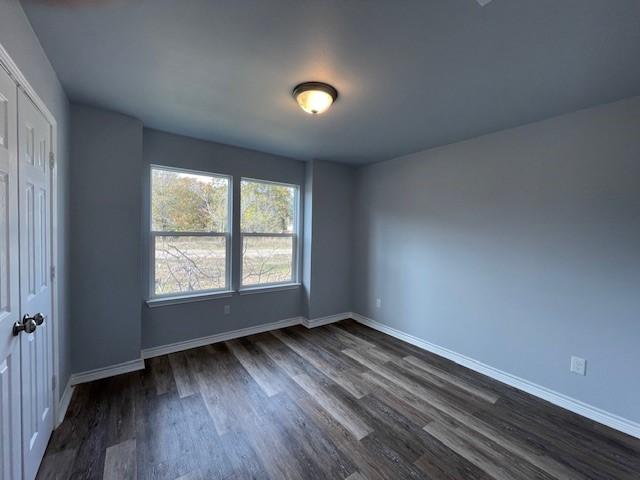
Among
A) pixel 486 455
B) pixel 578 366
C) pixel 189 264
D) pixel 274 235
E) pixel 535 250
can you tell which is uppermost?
pixel 274 235

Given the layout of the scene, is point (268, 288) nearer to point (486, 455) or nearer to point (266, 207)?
point (266, 207)

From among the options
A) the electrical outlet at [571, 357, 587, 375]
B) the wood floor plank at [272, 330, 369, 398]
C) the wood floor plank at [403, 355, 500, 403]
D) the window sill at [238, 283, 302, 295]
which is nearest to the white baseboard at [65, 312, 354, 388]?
the wood floor plank at [272, 330, 369, 398]

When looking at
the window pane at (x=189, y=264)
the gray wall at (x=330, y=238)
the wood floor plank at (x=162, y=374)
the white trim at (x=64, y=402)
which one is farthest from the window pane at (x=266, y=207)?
the white trim at (x=64, y=402)

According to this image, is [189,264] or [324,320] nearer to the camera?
[189,264]

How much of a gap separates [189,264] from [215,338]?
A: 973 millimetres

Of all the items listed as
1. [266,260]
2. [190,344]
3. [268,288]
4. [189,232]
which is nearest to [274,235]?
[266,260]

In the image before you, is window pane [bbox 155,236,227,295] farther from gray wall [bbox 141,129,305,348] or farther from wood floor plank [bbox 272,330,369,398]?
wood floor plank [bbox 272,330,369,398]

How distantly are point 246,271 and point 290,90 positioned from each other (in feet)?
7.72

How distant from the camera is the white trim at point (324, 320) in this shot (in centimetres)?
392

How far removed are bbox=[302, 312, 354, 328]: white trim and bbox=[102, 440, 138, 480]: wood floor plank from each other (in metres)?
2.41

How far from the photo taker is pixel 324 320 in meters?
4.07

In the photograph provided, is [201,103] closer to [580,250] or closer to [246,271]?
[246,271]

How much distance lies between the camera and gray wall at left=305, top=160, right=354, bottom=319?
3938 millimetres

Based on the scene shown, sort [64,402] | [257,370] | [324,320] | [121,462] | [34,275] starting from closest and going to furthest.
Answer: [34,275], [121,462], [64,402], [257,370], [324,320]
